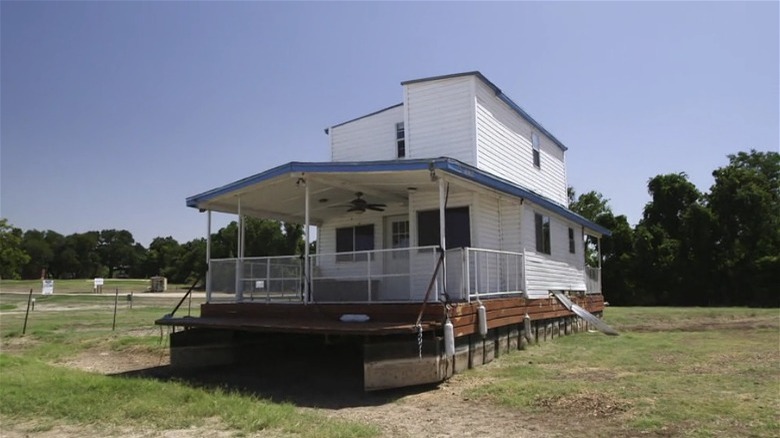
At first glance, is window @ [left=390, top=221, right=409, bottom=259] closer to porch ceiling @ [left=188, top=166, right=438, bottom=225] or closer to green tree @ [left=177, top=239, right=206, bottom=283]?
porch ceiling @ [left=188, top=166, right=438, bottom=225]

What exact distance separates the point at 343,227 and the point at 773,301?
1252 inches

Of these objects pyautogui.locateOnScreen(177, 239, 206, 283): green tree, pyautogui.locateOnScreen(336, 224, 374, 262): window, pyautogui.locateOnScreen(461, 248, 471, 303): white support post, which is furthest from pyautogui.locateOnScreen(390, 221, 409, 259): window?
pyautogui.locateOnScreen(177, 239, 206, 283): green tree

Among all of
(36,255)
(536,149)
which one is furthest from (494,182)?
(36,255)

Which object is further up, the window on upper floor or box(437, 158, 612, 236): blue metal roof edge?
box(437, 158, 612, 236): blue metal roof edge

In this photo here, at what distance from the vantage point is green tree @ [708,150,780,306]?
119 feet

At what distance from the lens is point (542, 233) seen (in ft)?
53.4

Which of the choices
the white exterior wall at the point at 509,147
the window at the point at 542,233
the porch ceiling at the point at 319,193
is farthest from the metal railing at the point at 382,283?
the window at the point at 542,233

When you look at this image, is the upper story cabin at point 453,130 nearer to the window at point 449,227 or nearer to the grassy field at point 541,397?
the window at point 449,227

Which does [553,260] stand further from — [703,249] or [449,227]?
[703,249]

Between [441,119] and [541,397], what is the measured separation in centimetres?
887

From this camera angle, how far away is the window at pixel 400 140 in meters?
16.5

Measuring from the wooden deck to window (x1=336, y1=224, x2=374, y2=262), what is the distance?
4.15 metres

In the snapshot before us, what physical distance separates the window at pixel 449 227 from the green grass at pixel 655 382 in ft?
9.89

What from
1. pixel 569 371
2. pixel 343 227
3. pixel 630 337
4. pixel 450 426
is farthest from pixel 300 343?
pixel 630 337
